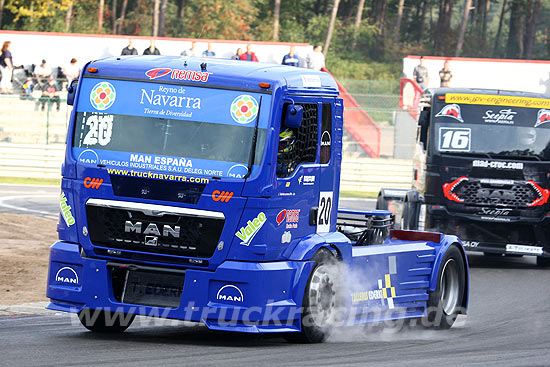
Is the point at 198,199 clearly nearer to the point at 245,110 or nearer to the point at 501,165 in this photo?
the point at 245,110

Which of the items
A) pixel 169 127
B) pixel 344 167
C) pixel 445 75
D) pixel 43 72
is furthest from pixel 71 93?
pixel 445 75

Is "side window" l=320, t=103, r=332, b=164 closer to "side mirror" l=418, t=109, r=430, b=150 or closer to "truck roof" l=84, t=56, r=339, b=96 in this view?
"truck roof" l=84, t=56, r=339, b=96

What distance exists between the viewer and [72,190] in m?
9.46

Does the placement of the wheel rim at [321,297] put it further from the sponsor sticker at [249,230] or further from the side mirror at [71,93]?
the side mirror at [71,93]

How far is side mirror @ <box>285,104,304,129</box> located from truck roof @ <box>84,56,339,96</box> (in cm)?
25

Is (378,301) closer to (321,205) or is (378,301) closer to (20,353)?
(321,205)

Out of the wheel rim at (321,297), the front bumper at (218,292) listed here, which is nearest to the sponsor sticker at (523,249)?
the wheel rim at (321,297)

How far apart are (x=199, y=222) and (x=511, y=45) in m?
71.9

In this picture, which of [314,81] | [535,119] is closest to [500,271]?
[535,119]

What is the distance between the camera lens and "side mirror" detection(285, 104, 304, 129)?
9227mm

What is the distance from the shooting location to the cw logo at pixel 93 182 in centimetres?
934

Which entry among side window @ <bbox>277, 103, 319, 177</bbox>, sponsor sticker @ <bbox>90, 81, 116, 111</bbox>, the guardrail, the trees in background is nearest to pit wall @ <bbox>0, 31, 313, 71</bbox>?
the guardrail

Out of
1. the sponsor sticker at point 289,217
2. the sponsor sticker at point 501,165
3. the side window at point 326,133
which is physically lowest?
the sponsor sticker at point 289,217

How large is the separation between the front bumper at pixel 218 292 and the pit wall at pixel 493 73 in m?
31.5
